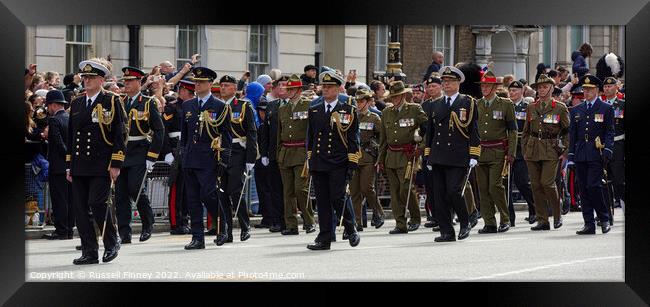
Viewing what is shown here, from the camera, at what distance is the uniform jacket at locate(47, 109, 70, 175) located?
58.5 feet

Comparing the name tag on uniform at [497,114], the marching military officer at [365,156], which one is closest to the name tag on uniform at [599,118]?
the name tag on uniform at [497,114]

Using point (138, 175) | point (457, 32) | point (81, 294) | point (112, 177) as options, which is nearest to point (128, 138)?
point (138, 175)

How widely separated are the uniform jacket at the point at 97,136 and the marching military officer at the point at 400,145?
5.46 meters

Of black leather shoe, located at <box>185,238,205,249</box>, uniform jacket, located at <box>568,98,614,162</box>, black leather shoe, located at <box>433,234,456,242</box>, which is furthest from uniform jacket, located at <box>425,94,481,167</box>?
black leather shoe, located at <box>185,238,205,249</box>

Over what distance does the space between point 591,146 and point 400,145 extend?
2.42 m

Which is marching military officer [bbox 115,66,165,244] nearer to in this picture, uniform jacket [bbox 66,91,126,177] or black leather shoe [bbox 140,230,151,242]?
black leather shoe [bbox 140,230,151,242]

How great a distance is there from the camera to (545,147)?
19.6 meters

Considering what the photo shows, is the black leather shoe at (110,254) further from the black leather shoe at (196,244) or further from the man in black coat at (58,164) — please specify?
the man in black coat at (58,164)

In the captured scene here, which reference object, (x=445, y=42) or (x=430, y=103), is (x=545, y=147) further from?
(x=445, y=42)

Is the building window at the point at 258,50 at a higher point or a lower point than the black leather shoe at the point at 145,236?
higher

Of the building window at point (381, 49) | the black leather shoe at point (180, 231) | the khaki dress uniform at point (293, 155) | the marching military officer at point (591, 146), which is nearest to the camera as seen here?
the marching military officer at point (591, 146)

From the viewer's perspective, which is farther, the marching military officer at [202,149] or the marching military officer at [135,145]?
the marching military officer at [135,145]

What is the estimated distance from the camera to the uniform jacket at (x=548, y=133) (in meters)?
19.6

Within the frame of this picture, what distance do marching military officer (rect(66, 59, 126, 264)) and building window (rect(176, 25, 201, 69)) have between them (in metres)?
10.3
